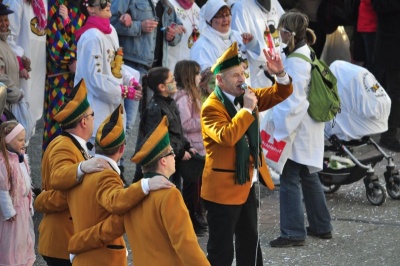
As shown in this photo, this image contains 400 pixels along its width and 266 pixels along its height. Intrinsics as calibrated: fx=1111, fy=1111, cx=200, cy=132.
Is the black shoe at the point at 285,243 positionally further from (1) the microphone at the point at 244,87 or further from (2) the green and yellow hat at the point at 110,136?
(2) the green and yellow hat at the point at 110,136

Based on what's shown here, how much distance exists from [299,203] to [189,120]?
1.24 meters

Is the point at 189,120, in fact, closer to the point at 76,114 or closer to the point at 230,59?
the point at 230,59

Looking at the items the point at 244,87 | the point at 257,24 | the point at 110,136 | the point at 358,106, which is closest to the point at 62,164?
the point at 110,136

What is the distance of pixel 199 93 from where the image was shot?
9875mm

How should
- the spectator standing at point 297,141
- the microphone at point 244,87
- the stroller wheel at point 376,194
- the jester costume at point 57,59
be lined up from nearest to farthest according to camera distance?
the microphone at point 244,87, the spectator standing at point 297,141, the jester costume at point 57,59, the stroller wheel at point 376,194

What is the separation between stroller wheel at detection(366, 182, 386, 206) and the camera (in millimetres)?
10812

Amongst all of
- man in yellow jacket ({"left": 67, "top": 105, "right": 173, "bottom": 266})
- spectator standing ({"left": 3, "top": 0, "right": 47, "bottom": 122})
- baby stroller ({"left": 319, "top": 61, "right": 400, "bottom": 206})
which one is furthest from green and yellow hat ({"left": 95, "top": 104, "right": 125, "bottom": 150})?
baby stroller ({"left": 319, "top": 61, "right": 400, "bottom": 206})

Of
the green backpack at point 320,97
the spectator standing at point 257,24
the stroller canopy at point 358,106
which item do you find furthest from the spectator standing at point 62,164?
the spectator standing at point 257,24

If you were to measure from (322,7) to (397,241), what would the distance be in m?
5.32

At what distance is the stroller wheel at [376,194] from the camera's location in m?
10.8

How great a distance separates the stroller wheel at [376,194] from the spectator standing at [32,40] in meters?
3.33

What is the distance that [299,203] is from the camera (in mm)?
9438

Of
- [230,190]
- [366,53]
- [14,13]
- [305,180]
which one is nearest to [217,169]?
[230,190]

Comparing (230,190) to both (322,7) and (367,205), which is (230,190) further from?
(322,7)
